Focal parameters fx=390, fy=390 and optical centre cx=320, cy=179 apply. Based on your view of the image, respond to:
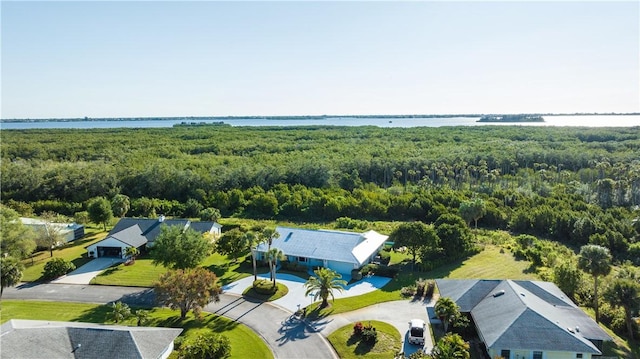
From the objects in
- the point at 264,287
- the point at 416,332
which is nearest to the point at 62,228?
the point at 264,287

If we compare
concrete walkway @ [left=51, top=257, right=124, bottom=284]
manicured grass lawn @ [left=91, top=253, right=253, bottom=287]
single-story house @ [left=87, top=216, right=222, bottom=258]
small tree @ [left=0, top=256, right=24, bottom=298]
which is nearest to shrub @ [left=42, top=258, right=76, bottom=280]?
concrete walkway @ [left=51, top=257, right=124, bottom=284]

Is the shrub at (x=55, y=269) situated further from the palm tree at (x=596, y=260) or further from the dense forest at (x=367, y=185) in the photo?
the palm tree at (x=596, y=260)

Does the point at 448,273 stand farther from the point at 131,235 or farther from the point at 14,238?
the point at 14,238

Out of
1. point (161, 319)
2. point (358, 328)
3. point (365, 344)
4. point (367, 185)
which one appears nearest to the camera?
point (365, 344)

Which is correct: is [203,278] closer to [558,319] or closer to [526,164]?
[558,319]

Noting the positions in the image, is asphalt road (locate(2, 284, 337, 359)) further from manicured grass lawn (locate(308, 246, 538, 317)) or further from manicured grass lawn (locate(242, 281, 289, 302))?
manicured grass lawn (locate(308, 246, 538, 317))

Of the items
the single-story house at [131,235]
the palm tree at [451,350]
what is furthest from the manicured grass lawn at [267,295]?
the palm tree at [451,350]
